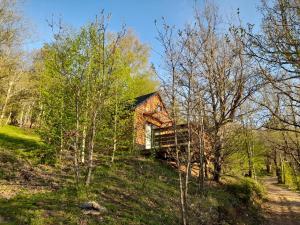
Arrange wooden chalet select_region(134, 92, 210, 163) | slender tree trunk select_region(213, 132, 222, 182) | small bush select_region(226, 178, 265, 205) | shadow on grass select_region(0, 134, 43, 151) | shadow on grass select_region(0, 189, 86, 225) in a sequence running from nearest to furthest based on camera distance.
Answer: shadow on grass select_region(0, 189, 86, 225) → slender tree trunk select_region(213, 132, 222, 182) → shadow on grass select_region(0, 134, 43, 151) → small bush select_region(226, 178, 265, 205) → wooden chalet select_region(134, 92, 210, 163)

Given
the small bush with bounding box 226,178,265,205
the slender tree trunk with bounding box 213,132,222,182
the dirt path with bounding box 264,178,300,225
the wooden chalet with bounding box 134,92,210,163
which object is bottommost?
the dirt path with bounding box 264,178,300,225

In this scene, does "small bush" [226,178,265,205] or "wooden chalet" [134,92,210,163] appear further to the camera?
"wooden chalet" [134,92,210,163]

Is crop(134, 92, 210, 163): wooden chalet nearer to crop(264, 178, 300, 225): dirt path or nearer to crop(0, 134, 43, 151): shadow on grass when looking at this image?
crop(264, 178, 300, 225): dirt path

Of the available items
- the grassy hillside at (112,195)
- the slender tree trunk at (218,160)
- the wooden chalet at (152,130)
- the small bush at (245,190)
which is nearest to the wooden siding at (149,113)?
the wooden chalet at (152,130)

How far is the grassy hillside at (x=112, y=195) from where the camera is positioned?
31.8 ft

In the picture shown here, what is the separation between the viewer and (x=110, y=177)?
14.8 metres

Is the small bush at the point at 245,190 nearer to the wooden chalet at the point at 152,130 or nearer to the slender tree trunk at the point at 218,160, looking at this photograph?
the slender tree trunk at the point at 218,160

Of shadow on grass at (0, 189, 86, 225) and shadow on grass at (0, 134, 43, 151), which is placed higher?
shadow on grass at (0, 134, 43, 151)

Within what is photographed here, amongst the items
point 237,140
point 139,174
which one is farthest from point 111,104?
point 237,140

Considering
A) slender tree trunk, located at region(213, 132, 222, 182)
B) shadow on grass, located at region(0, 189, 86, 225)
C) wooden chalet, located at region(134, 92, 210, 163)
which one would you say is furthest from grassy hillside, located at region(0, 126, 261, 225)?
wooden chalet, located at region(134, 92, 210, 163)

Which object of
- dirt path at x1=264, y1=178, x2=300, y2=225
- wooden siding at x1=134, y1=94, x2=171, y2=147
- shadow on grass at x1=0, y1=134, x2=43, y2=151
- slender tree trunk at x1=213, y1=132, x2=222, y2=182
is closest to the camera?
slender tree trunk at x1=213, y1=132, x2=222, y2=182

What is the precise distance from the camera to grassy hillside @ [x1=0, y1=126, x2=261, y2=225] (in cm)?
970

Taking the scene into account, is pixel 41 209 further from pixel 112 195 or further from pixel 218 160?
pixel 218 160

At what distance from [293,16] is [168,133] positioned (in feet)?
48.3
